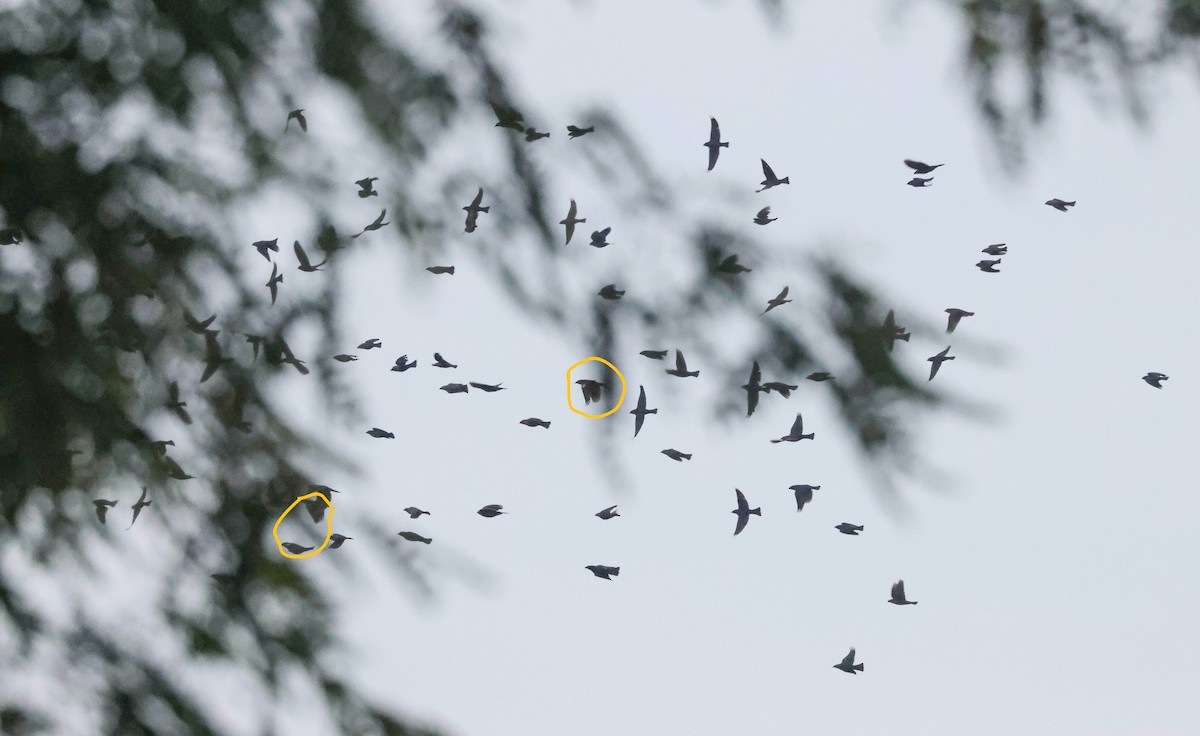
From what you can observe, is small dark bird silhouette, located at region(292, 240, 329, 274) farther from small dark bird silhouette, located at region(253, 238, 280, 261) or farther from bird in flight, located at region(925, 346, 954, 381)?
bird in flight, located at region(925, 346, 954, 381)

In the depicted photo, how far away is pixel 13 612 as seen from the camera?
6.07 ft

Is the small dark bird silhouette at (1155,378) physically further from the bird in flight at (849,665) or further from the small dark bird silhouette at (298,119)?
the small dark bird silhouette at (298,119)

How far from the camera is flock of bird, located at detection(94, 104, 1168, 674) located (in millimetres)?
1638

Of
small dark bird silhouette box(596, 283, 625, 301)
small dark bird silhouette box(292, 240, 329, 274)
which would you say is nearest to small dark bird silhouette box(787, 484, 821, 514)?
small dark bird silhouette box(596, 283, 625, 301)

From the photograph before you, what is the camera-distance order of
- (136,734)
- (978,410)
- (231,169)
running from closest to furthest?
(978,410) < (136,734) < (231,169)

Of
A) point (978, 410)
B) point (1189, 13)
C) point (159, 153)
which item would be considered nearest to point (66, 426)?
point (159, 153)

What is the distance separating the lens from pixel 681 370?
169 cm

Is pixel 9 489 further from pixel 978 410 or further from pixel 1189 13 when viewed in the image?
pixel 1189 13

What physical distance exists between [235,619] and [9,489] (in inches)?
21.4

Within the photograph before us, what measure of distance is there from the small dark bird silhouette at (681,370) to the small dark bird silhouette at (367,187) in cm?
66

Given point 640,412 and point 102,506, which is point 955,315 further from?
point 102,506

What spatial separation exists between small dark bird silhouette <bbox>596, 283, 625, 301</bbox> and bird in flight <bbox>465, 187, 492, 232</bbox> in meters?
0.27

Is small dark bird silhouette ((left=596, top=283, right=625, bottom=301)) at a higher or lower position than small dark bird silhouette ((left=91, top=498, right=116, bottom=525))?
higher

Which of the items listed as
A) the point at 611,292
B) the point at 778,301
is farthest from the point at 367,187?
the point at 778,301
